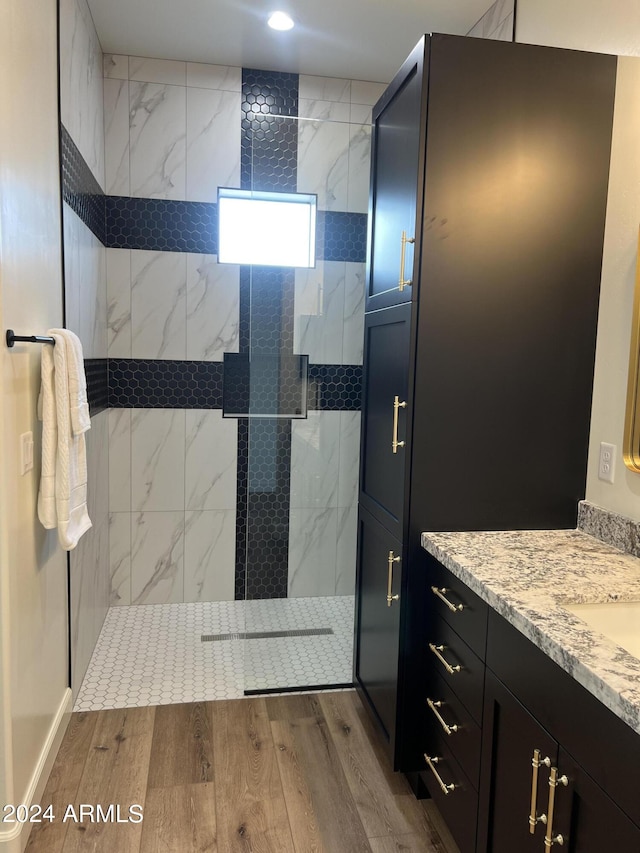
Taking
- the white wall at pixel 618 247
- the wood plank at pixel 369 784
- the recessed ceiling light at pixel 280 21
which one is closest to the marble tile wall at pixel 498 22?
the white wall at pixel 618 247

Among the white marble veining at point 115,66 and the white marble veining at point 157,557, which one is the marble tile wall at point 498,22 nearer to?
the white marble veining at point 115,66

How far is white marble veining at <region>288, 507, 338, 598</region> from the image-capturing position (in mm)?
2748

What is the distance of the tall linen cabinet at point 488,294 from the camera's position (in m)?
1.87

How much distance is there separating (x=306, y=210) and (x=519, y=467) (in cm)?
145

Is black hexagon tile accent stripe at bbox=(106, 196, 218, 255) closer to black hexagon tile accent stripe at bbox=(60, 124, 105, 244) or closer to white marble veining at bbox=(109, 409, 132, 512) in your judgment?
black hexagon tile accent stripe at bbox=(60, 124, 105, 244)

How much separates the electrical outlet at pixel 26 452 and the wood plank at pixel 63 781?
1.11m

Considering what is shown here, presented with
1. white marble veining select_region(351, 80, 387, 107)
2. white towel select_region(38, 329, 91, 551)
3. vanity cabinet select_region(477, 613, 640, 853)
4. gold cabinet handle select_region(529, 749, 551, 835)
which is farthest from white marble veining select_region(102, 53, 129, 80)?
gold cabinet handle select_region(529, 749, 551, 835)

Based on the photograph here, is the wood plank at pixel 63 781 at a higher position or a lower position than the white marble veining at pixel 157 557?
lower

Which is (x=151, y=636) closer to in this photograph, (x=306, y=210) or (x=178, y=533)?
(x=178, y=533)

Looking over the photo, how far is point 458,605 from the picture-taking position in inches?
68.6

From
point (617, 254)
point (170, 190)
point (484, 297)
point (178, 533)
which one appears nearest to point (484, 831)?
point (484, 297)

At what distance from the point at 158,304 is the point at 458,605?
2.46 metres

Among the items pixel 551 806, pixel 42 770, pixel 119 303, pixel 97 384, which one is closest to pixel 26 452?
pixel 42 770

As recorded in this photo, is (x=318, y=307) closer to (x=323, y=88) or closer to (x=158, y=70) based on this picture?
(x=323, y=88)
